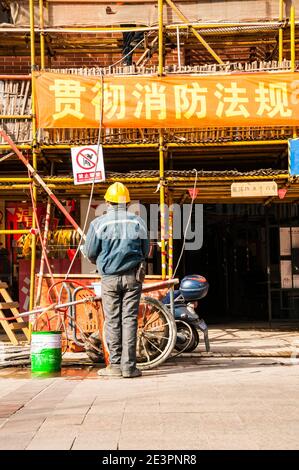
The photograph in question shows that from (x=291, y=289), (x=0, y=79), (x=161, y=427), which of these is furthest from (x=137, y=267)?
(x=291, y=289)

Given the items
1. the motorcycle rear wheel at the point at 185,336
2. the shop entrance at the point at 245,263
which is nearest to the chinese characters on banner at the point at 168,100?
the motorcycle rear wheel at the point at 185,336

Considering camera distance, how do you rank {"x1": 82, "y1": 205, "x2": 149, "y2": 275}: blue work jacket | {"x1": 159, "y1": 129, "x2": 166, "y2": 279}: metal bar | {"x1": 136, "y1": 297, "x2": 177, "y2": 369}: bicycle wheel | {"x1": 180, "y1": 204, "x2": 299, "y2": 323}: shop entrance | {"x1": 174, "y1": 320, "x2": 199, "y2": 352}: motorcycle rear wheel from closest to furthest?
{"x1": 82, "y1": 205, "x2": 149, "y2": 275}: blue work jacket, {"x1": 136, "y1": 297, "x2": 177, "y2": 369}: bicycle wheel, {"x1": 174, "y1": 320, "x2": 199, "y2": 352}: motorcycle rear wheel, {"x1": 159, "y1": 129, "x2": 166, "y2": 279}: metal bar, {"x1": 180, "y1": 204, "x2": 299, "y2": 323}: shop entrance

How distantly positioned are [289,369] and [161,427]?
4.03m

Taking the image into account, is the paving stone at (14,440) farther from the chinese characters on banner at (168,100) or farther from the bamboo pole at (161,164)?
the chinese characters on banner at (168,100)

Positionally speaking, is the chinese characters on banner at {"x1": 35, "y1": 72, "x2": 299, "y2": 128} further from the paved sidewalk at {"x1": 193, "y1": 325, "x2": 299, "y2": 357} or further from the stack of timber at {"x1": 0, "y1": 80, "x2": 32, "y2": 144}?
the paved sidewalk at {"x1": 193, "y1": 325, "x2": 299, "y2": 357}

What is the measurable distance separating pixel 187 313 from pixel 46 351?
2.26m

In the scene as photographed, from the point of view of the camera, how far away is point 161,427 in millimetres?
5102

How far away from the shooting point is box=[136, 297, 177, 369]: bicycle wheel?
8867 mm

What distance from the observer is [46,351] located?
877 centimetres

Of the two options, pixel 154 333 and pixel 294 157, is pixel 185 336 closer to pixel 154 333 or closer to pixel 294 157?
pixel 154 333

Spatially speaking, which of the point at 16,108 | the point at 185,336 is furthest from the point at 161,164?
the point at 185,336

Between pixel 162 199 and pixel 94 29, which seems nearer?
pixel 162 199

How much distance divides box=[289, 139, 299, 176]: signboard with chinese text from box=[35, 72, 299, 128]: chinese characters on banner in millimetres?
317

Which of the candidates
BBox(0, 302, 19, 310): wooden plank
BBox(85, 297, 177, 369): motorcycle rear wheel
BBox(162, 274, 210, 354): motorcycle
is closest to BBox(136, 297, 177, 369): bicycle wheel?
BBox(85, 297, 177, 369): motorcycle rear wheel
